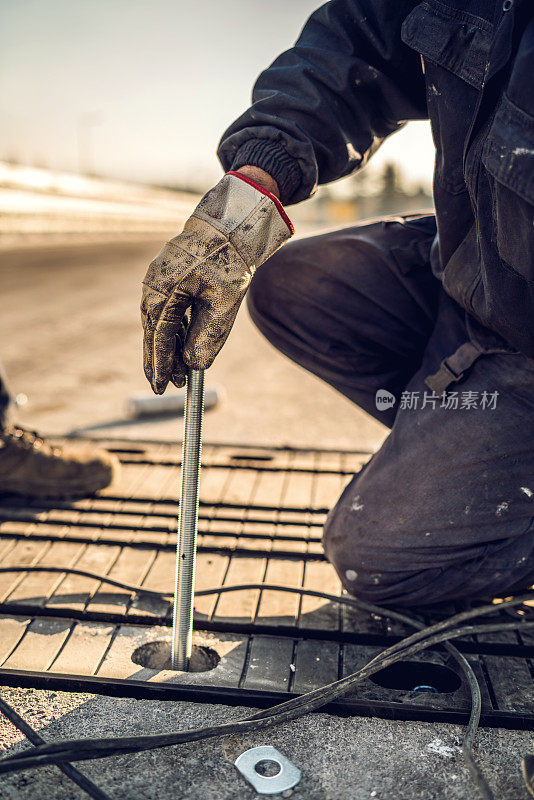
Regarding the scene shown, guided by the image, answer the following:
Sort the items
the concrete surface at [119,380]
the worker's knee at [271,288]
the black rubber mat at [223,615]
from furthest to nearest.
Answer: the concrete surface at [119,380]
the worker's knee at [271,288]
the black rubber mat at [223,615]

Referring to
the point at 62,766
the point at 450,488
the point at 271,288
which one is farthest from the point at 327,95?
the point at 62,766

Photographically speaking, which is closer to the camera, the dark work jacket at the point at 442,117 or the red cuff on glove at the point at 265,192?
the dark work jacket at the point at 442,117

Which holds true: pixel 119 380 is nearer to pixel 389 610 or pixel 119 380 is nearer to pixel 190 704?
pixel 389 610

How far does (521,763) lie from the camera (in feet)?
3.96

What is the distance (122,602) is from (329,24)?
153cm

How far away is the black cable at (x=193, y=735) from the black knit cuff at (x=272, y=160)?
1.06 metres

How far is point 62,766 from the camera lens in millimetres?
1163

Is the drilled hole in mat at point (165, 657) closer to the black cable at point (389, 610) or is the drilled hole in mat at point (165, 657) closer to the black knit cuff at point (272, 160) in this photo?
the black cable at point (389, 610)

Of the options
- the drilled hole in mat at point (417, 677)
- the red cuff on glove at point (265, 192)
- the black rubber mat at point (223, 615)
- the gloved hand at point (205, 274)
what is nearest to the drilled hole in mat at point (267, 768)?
the black rubber mat at point (223, 615)

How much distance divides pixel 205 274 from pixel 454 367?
0.71 meters

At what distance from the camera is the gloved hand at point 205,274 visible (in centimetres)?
134

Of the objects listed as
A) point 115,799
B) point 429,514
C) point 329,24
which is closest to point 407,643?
point 429,514

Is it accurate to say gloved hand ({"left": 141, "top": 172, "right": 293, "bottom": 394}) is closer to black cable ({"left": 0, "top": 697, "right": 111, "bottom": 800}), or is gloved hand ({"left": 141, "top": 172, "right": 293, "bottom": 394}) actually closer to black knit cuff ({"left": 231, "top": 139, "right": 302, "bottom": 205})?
black knit cuff ({"left": 231, "top": 139, "right": 302, "bottom": 205})

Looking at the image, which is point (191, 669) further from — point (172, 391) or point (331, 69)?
point (172, 391)
